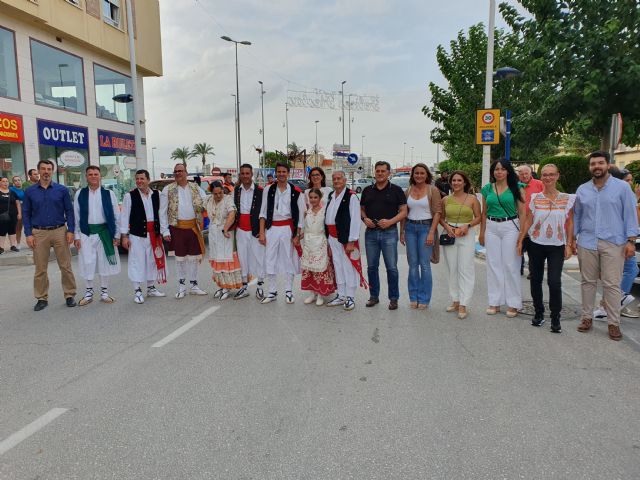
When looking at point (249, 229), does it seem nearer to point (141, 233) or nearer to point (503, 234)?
point (141, 233)

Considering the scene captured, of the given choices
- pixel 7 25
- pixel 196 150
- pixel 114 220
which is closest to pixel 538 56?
pixel 114 220

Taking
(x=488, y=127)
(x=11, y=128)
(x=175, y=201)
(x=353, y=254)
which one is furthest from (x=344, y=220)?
(x=11, y=128)

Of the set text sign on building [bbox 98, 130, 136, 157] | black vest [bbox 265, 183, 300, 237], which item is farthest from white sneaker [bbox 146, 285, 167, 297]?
text sign on building [bbox 98, 130, 136, 157]

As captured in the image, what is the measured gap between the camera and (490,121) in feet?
44.5

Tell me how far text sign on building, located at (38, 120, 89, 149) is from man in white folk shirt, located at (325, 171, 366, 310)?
1503cm

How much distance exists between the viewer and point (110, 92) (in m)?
22.7

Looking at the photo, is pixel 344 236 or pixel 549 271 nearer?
pixel 549 271

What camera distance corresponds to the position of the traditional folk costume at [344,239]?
6.63 m

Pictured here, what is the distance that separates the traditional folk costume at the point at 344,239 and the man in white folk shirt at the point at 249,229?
3.57 feet

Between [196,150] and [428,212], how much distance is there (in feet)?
300

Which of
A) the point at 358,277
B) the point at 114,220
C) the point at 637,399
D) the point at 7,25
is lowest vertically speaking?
the point at 637,399

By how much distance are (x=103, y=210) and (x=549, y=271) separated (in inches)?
234

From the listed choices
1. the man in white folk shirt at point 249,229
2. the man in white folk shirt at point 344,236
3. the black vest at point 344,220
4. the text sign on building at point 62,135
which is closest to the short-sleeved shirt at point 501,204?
the man in white folk shirt at point 344,236

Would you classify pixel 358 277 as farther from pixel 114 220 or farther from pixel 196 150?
pixel 196 150
